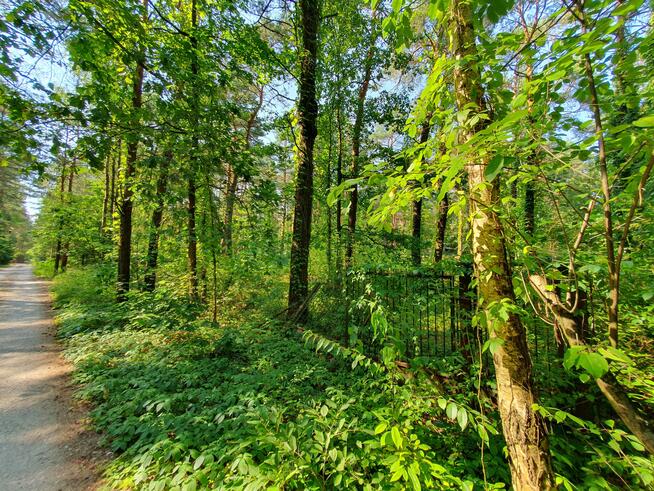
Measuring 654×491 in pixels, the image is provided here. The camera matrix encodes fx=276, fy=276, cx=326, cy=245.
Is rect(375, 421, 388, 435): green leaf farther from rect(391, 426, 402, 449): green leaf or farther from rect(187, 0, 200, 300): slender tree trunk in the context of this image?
rect(187, 0, 200, 300): slender tree trunk

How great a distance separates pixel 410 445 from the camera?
189 cm

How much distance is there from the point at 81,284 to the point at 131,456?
10.6 m

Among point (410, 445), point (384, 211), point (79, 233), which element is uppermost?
point (79, 233)

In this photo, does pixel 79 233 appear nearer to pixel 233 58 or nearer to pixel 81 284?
pixel 81 284

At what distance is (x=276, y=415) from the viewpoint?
2.31 meters

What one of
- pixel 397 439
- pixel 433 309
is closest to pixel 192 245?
pixel 433 309

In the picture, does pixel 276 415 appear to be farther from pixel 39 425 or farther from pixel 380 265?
pixel 39 425

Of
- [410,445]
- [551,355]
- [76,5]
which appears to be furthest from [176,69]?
[551,355]

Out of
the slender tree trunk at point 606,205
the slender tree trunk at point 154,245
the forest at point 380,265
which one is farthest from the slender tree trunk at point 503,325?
the slender tree trunk at point 154,245

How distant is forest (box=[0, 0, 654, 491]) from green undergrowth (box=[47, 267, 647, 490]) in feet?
0.10

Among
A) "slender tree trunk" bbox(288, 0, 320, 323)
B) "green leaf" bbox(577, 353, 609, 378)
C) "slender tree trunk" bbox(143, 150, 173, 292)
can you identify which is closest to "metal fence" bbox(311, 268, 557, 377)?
"slender tree trunk" bbox(288, 0, 320, 323)

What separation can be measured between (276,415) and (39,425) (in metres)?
3.29

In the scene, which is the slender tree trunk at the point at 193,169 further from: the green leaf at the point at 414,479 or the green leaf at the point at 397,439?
the green leaf at the point at 414,479

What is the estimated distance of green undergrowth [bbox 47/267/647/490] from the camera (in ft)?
6.38
